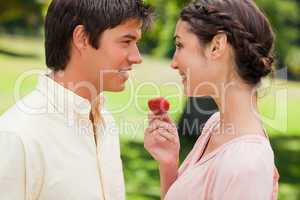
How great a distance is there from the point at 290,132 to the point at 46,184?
12.0 meters

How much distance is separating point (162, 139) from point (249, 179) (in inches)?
22.8

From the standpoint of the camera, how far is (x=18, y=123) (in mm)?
2324

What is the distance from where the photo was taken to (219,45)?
2.28m

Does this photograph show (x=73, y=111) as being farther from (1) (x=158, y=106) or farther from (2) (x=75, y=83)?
(1) (x=158, y=106)

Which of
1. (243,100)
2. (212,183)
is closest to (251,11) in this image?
(243,100)

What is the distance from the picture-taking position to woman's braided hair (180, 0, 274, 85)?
7.34 feet

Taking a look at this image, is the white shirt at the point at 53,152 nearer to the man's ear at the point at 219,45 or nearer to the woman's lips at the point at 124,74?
the woman's lips at the point at 124,74

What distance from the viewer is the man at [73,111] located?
7.52 ft

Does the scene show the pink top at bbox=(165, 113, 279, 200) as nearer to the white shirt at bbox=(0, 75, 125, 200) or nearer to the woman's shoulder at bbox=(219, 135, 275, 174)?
the woman's shoulder at bbox=(219, 135, 275, 174)

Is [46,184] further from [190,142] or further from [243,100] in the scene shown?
[190,142]

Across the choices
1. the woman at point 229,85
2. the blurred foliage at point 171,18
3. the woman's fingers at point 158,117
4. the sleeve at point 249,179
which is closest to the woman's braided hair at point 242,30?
the woman at point 229,85

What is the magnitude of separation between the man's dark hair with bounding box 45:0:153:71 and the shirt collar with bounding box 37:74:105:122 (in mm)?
118

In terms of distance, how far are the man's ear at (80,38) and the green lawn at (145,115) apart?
75cm

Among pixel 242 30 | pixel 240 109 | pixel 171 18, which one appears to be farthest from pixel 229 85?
pixel 171 18
